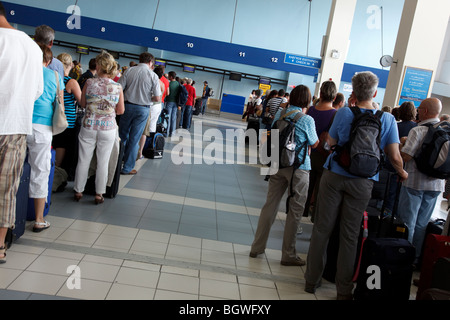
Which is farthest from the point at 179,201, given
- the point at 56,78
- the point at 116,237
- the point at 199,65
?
the point at 199,65

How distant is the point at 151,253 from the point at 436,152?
102 inches

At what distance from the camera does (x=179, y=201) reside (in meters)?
5.21

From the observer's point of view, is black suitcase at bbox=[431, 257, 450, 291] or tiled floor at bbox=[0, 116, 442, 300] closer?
tiled floor at bbox=[0, 116, 442, 300]

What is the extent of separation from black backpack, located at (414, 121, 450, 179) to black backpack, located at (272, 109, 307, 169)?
3.87 feet

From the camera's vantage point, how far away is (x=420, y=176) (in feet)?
13.1

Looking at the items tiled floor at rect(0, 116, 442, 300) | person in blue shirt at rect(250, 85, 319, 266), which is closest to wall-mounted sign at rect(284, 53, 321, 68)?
tiled floor at rect(0, 116, 442, 300)

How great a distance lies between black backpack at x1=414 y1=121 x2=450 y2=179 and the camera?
378 cm

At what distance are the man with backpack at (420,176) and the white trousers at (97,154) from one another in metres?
2.87

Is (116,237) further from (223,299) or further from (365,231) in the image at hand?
(365,231)

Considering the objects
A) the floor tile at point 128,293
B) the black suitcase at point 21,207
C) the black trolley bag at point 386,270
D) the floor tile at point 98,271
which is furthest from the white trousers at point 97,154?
the black trolley bag at point 386,270

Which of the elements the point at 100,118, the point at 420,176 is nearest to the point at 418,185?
the point at 420,176

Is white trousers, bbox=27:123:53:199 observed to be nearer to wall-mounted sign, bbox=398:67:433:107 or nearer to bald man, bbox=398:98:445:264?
bald man, bbox=398:98:445:264

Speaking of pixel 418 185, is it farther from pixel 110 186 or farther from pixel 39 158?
pixel 39 158
